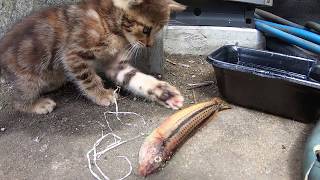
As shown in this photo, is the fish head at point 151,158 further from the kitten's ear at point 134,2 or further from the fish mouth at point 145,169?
the kitten's ear at point 134,2

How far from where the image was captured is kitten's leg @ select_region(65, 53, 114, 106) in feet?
7.29

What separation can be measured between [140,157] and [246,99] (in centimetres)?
70

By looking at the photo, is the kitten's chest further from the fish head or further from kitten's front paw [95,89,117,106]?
the fish head

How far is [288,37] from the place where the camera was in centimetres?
254

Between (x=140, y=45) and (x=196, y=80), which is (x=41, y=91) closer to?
(x=140, y=45)

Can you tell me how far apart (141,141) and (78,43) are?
621mm

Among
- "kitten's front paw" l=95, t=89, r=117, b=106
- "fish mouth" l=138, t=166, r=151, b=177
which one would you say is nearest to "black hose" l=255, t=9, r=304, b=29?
"kitten's front paw" l=95, t=89, r=117, b=106

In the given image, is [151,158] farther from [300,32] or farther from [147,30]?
[300,32]

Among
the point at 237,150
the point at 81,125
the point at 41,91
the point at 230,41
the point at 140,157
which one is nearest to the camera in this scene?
the point at 140,157

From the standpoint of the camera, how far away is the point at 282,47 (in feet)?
8.62

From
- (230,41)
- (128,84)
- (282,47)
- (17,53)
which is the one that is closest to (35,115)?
(17,53)

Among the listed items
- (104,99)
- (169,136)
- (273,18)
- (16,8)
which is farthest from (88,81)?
(273,18)

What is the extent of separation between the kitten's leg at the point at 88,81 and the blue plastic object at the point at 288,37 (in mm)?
1065

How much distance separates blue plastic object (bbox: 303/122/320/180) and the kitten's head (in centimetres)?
95
